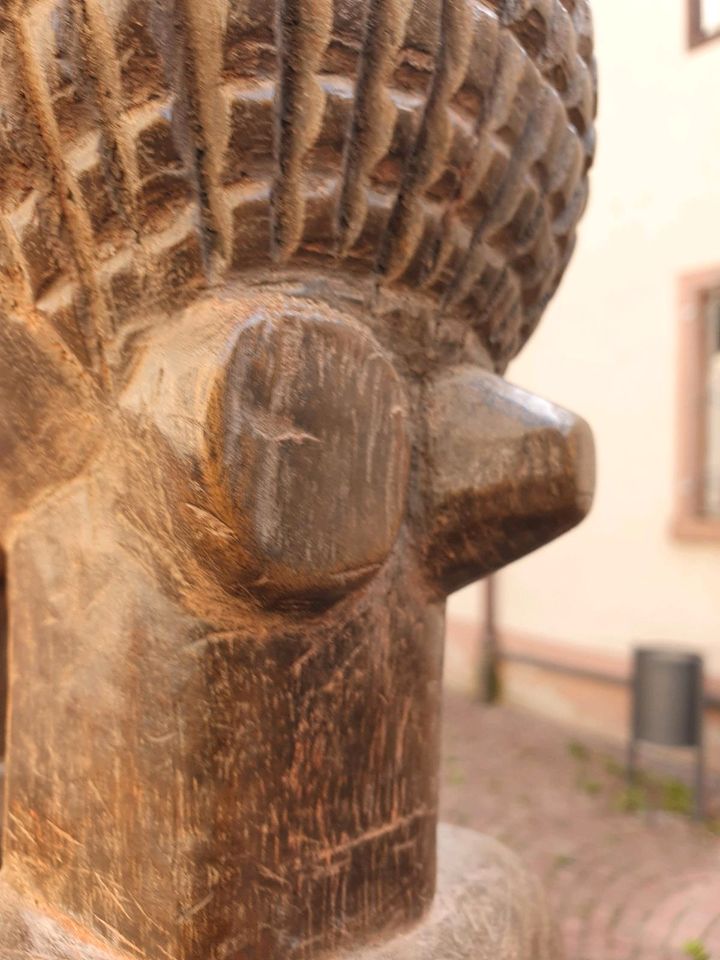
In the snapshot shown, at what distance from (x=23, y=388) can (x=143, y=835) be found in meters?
0.36

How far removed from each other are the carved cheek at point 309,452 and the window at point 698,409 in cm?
351

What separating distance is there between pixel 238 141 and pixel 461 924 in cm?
71

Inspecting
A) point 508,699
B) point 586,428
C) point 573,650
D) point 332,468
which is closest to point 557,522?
point 586,428

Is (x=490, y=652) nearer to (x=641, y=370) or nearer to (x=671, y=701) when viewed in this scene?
(x=671, y=701)

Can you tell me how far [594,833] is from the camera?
10.2 feet

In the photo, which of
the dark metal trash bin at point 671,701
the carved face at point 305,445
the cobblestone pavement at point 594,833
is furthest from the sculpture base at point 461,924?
the dark metal trash bin at point 671,701

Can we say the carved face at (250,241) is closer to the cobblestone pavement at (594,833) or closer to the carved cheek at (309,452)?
the carved cheek at (309,452)

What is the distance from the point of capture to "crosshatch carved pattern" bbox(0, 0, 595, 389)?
1.87 ft

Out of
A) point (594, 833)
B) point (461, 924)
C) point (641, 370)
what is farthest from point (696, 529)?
point (461, 924)

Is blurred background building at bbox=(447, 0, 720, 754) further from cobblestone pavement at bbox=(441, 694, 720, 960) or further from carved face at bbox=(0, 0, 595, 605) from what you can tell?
carved face at bbox=(0, 0, 595, 605)

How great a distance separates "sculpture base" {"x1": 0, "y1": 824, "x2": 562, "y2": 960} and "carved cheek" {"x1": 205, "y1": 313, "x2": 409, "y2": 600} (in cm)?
34

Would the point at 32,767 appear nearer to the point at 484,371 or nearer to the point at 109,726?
the point at 109,726

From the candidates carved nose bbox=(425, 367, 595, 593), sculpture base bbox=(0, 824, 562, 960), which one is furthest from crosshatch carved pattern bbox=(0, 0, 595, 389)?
sculpture base bbox=(0, 824, 562, 960)

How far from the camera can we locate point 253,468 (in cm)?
59
